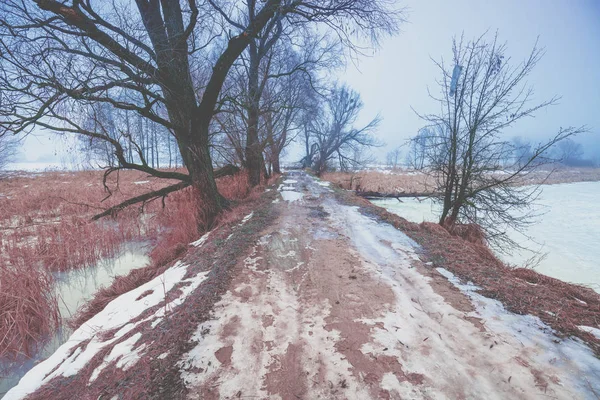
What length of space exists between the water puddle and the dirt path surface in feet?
7.02

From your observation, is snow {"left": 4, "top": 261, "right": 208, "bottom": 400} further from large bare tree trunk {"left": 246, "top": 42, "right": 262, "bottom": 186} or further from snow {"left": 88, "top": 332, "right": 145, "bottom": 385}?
large bare tree trunk {"left": 246, "top": 42, "right": 262, "bottom": 186}

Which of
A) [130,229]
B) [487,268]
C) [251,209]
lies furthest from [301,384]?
[130,229]

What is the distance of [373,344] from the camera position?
1.78m

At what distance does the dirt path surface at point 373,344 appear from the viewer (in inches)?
56.6

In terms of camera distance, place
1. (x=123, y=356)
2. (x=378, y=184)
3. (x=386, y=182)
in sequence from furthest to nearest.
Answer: (x=386, y=182) < (x=378, y=184) < (x=123, y=356)

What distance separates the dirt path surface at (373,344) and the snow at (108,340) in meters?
0.57

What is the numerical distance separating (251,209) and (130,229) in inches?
124

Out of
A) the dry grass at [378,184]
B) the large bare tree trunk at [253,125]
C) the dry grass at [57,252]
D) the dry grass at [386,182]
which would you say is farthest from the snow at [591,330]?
the large bare tree trunk at [253,125]

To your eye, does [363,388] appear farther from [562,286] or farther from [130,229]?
[130,229]

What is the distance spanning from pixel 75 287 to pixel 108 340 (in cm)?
273

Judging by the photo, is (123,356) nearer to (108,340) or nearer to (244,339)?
(108,340)

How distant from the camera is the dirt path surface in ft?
4.71

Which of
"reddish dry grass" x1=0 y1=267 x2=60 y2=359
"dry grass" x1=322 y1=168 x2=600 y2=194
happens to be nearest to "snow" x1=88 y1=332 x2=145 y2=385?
"reddish dry grass" x1=0 y1=267 x2=60 y2=359

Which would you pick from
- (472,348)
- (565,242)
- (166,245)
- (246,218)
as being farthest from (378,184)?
(472,348)
